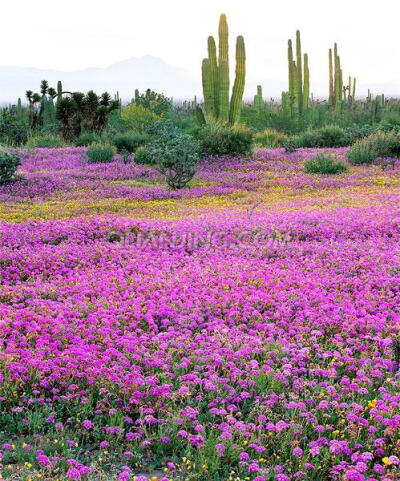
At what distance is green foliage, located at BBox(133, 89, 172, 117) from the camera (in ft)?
142

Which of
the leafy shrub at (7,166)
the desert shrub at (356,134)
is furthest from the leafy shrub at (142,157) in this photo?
the desert shrub at (356,134)

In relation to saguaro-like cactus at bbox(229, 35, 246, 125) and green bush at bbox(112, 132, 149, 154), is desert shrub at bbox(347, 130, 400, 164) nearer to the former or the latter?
saguaro-like cactus at bbox(229, 35, 246, 125)

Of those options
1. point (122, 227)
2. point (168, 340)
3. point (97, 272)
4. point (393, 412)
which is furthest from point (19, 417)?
point (122, 227)

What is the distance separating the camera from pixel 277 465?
395 centimetres

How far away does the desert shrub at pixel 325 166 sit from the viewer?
21578mm

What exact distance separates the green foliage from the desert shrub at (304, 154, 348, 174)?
73.5ft

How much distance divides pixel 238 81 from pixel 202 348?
27.1 metres

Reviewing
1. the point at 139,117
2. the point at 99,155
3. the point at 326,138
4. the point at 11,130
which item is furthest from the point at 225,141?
the point at 11,130

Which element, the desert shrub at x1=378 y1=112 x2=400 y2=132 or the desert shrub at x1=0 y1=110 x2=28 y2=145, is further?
the desert shrub at x1=0 y1=110 x2=28 y2=145

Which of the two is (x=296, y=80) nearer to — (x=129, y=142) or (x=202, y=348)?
(x=129, y=142)

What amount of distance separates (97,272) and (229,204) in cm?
753

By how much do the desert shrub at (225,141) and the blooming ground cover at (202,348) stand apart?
12.8 m

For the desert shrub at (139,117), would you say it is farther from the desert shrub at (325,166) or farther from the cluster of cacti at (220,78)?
the desert shrub at (325,166)

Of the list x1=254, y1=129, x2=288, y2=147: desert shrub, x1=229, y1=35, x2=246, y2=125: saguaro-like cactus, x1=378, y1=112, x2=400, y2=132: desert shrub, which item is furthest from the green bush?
x1=378, y1=112, x2=400, y2=132: desert shrub
